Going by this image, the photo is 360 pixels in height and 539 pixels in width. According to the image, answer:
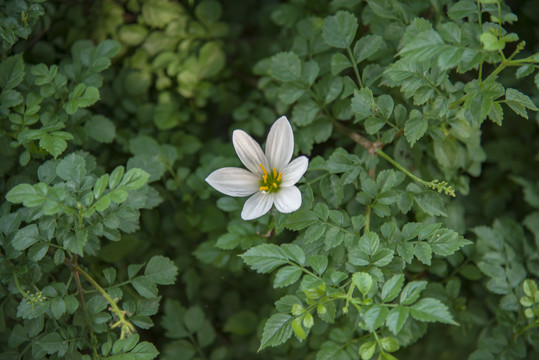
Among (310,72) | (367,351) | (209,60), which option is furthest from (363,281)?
(209,60)

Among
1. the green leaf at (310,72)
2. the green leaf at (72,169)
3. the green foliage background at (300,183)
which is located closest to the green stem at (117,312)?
the green foliage background at (300,183)

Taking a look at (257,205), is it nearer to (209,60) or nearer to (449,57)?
(449,57)

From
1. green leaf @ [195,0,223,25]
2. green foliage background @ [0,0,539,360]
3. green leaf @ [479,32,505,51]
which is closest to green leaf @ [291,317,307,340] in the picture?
green foliage background @ [0,0,539,360]

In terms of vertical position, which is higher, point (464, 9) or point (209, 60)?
point (464, 9)

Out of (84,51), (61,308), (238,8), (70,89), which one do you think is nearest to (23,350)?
(61,308)

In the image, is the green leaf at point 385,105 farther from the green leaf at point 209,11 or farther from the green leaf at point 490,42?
the green leaf at point 209,11
